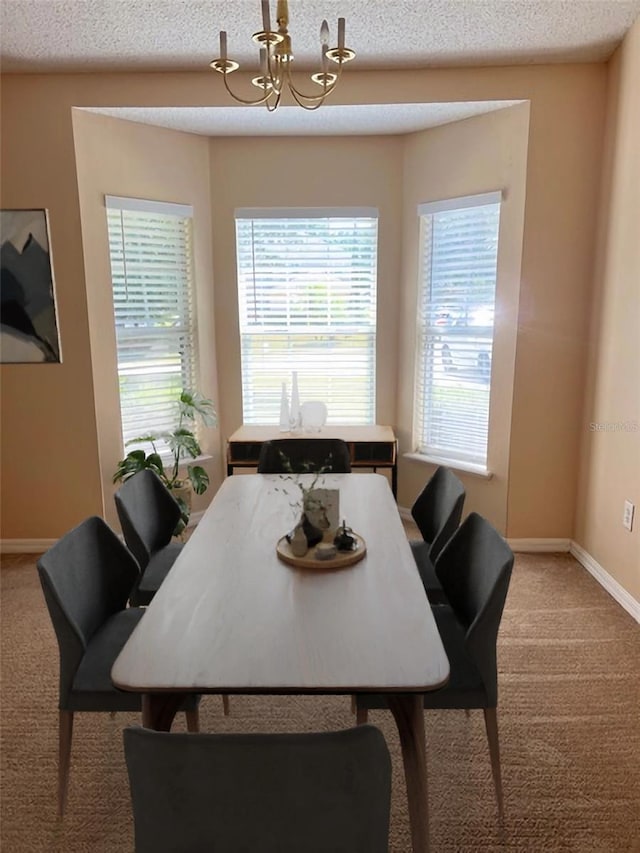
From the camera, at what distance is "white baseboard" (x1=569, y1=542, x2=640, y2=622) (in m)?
2.78

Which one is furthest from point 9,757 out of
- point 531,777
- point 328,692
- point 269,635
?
point 531,777

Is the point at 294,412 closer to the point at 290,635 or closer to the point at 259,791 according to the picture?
the point at 290,635

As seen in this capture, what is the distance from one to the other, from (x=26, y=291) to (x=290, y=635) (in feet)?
9.47

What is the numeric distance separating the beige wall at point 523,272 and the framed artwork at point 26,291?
0.06m

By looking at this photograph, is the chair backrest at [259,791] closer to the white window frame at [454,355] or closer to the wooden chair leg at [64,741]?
the wooden chair leg at [64,741]

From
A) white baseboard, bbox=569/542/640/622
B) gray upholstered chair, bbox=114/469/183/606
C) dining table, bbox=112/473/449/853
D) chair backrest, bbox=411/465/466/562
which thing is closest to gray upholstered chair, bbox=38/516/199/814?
gray upholstered chair, bbox=114/469/183/606

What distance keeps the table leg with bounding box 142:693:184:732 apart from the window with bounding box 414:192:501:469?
2.70 metres

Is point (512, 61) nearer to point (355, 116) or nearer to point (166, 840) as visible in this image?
point (355, 116)

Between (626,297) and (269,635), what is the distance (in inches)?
99.8

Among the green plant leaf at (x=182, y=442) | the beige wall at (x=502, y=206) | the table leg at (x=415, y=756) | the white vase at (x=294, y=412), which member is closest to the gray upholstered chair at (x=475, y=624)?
the table leg at (x=415, y=756)

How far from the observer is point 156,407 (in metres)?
3.79

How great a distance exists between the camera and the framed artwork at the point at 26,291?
10.6 feet

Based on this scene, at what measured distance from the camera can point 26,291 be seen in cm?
331

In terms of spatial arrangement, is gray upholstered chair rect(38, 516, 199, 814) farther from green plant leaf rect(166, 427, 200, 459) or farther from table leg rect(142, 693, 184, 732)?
green plant leaf rect(166, 427, 200, 459)
